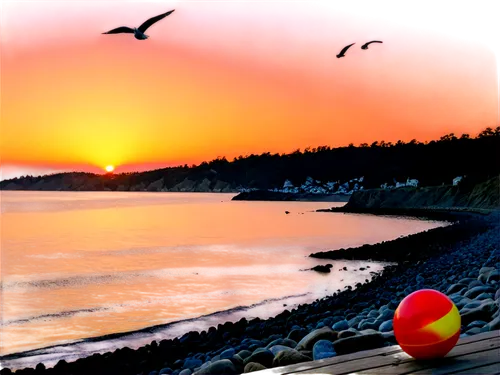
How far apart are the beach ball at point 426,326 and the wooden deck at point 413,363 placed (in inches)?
1.8

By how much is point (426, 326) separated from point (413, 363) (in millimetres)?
216

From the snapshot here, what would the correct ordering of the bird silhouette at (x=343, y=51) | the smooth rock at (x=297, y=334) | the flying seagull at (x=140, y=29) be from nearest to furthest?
the flying seagull at (x=140, y=29) → the bird silhouette at (x=343, y=51) → the smooth rock at (x=297, y=334)

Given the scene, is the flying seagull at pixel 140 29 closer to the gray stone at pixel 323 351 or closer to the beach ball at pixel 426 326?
the beach ball at pixel 426 326

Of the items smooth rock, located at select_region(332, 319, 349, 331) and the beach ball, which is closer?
the beach ball

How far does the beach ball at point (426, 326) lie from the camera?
263 centimetres

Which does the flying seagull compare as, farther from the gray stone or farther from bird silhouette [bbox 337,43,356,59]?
the gray stone

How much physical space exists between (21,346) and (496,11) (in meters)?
8.45

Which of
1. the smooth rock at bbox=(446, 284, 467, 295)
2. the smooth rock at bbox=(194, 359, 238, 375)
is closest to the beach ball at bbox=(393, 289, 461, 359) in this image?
the smooth rock at bbox=(194, 359, 238, 375)

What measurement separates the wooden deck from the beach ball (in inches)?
1.8

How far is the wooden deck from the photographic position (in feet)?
7.90

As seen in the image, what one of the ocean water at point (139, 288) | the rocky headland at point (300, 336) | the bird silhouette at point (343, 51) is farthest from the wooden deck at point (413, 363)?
the ocean water at point (139, 288)

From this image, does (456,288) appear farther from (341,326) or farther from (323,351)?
(323,351)

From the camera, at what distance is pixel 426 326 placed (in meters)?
2.75

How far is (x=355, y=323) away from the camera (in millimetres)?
6242
